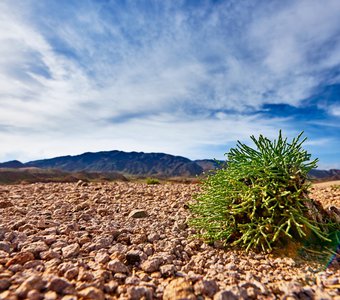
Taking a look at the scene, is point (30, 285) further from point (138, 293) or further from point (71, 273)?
point (138, 293)

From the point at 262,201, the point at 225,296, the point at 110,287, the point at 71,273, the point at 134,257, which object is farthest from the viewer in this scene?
the point at 262,201

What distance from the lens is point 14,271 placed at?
2.33 meters

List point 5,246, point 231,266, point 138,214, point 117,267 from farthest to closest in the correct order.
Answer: point 138,214
point 5,246
point 231,266
point 117,267

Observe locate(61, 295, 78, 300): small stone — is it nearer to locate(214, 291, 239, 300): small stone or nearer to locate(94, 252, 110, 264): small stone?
locate(94, 252, 110, 264): small stone

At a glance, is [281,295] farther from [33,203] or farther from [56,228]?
[33,203]

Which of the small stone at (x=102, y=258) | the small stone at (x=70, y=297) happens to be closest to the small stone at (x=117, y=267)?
the small stone at (x=102, y=258)

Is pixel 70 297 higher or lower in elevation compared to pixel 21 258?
lower

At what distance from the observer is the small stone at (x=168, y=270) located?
8.11ft

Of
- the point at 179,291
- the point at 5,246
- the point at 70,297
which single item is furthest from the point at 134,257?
the point at 5,246

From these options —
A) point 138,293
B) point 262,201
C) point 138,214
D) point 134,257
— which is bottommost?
point 138,293

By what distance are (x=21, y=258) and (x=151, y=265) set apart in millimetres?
1166

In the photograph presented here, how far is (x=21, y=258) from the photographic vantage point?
2.54 meters

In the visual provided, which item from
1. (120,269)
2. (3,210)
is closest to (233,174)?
(120,269)

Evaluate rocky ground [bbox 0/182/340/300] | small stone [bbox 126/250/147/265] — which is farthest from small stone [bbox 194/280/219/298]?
small stone [bbox 126/250/147/265]
